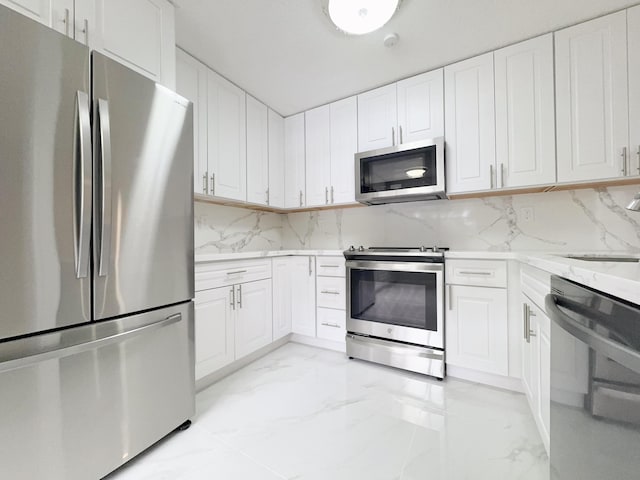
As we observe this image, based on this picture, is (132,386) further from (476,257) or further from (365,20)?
(365,20)

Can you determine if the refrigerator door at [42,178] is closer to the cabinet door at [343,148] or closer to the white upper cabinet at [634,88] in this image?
the cabinet door at [343,148]

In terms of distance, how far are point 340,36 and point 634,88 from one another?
6.04 feet

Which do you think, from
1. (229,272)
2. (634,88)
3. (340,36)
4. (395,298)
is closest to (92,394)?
(229,272)

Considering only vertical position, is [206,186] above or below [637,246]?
above

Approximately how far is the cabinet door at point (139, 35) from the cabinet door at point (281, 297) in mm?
1595

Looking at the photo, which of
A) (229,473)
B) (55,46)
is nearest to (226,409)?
(229,473)

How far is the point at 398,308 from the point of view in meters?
2.08

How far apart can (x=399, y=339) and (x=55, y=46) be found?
7.93ft

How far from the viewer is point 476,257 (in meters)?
1.80

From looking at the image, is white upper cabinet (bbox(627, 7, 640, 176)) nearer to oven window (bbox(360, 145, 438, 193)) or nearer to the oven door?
oven window (bbox(360, 145, 438, 193))

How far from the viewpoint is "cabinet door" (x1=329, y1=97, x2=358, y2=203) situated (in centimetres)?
253

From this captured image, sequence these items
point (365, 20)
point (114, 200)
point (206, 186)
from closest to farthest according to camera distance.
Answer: point (114, 200), point (365, 20), point (206, 186)

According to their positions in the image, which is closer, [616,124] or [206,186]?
[616,124]

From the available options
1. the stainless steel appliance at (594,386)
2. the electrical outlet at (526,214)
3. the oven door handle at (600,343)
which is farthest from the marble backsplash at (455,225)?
the oven door handle at (600,343)
